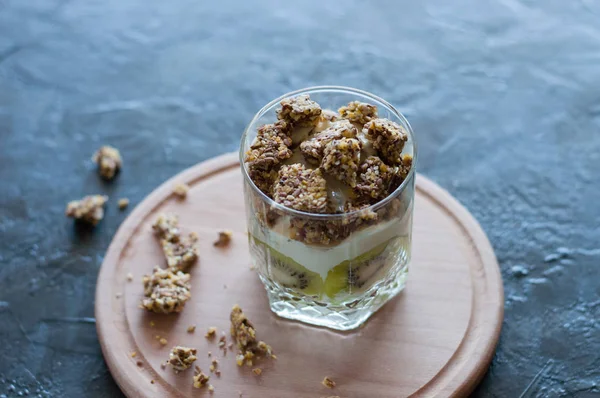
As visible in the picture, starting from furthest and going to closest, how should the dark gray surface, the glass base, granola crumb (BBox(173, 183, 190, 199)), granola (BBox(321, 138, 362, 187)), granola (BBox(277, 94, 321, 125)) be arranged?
granola crumb (BBox(173, 183, 190, 199)) < the dark gray surface < the glass base < granola (BBox(277, 94, 321, 125)) < granola (BBox(321, 138, 362, 187))

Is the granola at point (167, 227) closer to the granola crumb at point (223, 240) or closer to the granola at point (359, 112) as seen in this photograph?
the granola crumb at point (223, 240)

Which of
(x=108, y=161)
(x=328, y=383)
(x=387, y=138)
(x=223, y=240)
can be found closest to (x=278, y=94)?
(x=108, y=161)

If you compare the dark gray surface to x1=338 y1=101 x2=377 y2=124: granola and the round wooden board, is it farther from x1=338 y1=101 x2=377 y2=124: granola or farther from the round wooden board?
x1=338 y1=101 x2=377 y2=124: granola

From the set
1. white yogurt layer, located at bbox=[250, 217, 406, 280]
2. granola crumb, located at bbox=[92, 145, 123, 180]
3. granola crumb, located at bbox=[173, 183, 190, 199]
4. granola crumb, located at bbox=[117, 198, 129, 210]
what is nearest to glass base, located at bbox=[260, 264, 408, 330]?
white yogurt layer, located at bbox=[250, 217, 406, 280]

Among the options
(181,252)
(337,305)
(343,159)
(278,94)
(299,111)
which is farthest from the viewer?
(278,94)

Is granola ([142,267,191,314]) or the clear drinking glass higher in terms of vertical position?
the clear drinking glass

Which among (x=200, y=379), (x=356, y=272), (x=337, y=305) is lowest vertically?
(x=200, y=379)

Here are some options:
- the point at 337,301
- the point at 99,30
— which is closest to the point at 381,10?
the point at 99,30

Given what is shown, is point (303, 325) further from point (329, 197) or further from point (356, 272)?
point (329, 197)
